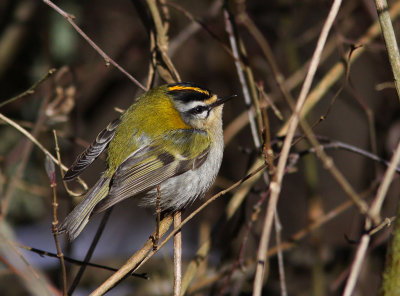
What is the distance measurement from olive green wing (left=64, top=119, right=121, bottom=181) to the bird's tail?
133mm

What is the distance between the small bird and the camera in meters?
2.57

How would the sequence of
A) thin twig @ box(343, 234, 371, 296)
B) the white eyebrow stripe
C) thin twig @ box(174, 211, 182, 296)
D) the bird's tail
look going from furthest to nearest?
1. the white eyebrow stripe
2. the bird's tail
3. thin twig @ box(174, 211, 182, 296)
4. thin twig @ box(343, 234, 371, 296)

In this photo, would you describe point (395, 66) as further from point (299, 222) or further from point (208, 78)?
point (299, 222)

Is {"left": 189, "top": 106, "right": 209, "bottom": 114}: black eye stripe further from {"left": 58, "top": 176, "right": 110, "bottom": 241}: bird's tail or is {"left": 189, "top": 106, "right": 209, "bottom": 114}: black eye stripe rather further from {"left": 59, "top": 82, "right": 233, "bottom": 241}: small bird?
{"left": 58, "top": 176, "right": 110, "bottom": 241}: bird's tail

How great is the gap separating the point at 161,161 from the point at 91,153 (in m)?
0.35

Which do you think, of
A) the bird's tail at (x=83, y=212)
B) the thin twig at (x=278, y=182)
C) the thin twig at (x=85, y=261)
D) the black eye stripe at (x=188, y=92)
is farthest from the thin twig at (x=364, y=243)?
the black eye stripe at (x=188, y=92)

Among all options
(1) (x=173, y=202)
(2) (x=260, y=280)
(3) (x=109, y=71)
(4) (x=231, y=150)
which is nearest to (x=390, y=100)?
(4) (x=231, y=150)

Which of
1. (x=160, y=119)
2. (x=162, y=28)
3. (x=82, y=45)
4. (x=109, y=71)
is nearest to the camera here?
(x=162, y=28)

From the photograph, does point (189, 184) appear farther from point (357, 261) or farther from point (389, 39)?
point (357, 261)

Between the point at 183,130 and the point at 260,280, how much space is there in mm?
1507

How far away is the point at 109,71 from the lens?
4.32 meters

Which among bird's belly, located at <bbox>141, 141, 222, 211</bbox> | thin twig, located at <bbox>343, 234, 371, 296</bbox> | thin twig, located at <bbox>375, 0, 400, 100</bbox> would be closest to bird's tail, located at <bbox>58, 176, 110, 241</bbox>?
bird's belly, located at <bbox>141, 141, 222, 211</bbox>

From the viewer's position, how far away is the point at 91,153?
259 centimetres

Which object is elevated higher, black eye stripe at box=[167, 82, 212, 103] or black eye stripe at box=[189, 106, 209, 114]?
black eye stripe at box=[167, 82, 212, 103]
